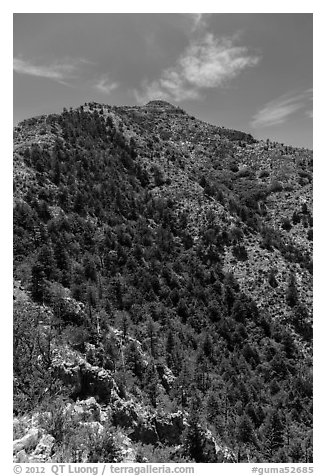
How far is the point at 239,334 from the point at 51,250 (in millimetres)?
14813

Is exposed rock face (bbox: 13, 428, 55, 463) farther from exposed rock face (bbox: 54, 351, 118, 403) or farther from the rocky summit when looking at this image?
exposed rock face (bbox: 54, 351, 118, 403)

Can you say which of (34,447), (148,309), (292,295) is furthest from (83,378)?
(292,295)

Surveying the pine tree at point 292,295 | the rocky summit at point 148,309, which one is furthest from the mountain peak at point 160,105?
the pine tree at point 292,295

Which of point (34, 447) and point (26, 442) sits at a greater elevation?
point (26, 442)

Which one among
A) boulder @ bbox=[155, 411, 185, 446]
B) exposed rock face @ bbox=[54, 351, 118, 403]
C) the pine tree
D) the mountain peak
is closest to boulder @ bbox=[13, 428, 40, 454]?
exposed rock face @ bbox=[54, 351, 118, 403]

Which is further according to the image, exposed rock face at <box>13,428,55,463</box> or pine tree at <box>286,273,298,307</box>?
pine tree at <box>286,273,298,307</box>

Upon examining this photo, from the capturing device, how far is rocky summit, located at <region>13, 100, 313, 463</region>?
11531 mm

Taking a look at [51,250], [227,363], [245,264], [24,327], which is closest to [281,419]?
[227,363]

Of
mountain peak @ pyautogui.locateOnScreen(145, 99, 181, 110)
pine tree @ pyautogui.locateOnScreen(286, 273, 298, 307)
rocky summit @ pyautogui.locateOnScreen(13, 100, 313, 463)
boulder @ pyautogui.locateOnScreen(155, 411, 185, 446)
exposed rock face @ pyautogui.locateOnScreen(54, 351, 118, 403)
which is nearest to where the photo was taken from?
rocky summit @ pyautogui.locateOnScreen(13, 100, 313, 463)

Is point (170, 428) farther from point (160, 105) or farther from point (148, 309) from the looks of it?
point (160, 105)

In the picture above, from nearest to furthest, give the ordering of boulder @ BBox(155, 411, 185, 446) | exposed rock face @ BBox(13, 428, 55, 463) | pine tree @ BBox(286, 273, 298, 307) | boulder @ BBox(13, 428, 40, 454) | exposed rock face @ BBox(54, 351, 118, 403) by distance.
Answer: exposed rock face @ BBox(13, 428, 55, 463) < boulder @ BBox(13, 428, 40, 454) < exposed rock face @ BBox(54, 351, 118, 403) < boulder @ BBox(155, 411, 185, 446) < pine tree @ BBox(286, 273, 298, 307)

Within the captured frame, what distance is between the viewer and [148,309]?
66.1ft

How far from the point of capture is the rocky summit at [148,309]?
11.5m

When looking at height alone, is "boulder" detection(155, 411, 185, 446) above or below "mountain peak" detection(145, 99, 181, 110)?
below
